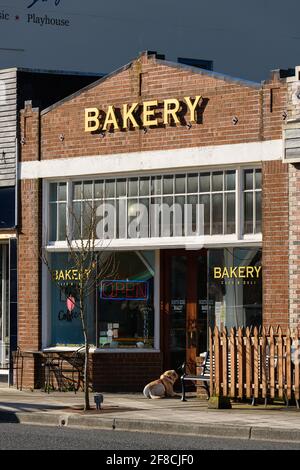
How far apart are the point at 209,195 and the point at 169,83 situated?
2.04 meters

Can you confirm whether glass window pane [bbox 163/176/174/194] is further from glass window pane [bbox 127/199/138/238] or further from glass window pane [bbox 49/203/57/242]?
glass window pane [bbox 49/203/57/242]

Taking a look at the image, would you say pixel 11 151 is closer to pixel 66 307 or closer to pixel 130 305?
pixel 66 307

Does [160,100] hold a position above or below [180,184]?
above

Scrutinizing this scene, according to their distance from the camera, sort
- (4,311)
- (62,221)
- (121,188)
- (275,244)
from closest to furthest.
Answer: (275,244)
(121,188)
(62,221)
(4,311)

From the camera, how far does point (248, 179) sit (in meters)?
21.1

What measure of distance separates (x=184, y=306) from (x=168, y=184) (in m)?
2.14

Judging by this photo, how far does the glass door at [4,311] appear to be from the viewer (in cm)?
2459

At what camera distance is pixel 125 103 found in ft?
Result: 74.0

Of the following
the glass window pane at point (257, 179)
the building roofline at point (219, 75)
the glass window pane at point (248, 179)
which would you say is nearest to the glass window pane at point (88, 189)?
the building roofline at point (219, 75)

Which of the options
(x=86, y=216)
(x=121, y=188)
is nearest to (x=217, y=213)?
(x=121, y=188)

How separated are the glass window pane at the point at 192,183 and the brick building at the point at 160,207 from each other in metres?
0.04

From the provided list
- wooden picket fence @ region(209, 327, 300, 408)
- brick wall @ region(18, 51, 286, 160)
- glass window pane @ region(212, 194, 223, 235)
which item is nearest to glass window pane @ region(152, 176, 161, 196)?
brick wall @ region(18, 51, 286, 160)

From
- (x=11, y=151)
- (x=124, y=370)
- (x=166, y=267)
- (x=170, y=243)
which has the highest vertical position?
(x=11, y=151)
